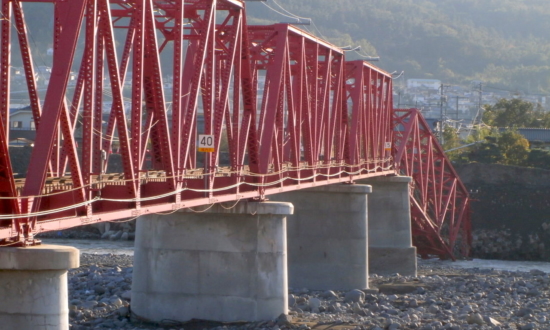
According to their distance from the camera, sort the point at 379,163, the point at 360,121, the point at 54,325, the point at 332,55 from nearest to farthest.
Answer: the point at 54,325, the point at 332,55, the point at 360,121, the point at 379,163

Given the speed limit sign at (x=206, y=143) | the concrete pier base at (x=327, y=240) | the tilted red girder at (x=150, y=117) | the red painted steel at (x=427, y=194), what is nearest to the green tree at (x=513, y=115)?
the red painted steel at (x=427, y=194)

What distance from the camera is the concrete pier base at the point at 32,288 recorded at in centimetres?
1436

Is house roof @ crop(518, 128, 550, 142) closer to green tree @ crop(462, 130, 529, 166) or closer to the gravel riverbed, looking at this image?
green tree @ crop(462, 130, 529, 166)

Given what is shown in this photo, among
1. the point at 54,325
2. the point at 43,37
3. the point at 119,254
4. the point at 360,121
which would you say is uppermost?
the point at 43,37

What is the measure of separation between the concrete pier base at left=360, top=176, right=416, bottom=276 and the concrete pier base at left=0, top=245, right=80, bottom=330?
114ft

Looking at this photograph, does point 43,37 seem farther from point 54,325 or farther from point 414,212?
point 54,325

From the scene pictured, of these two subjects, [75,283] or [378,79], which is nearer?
[75,283]

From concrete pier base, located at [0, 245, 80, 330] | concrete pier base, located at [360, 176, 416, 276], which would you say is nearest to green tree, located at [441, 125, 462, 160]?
concrete pier base, located at [360, 176, 416, 276]

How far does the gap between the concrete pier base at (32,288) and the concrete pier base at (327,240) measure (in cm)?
2389

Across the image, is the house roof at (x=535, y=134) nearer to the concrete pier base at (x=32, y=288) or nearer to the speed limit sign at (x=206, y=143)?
the speed limit sign at (x=206, y=143)

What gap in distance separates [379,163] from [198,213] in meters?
24.9

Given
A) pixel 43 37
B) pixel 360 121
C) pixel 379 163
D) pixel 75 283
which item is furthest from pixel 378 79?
pixel 43 37

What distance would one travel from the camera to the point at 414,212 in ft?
195

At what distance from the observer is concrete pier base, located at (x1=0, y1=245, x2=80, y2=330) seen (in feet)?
47.1
